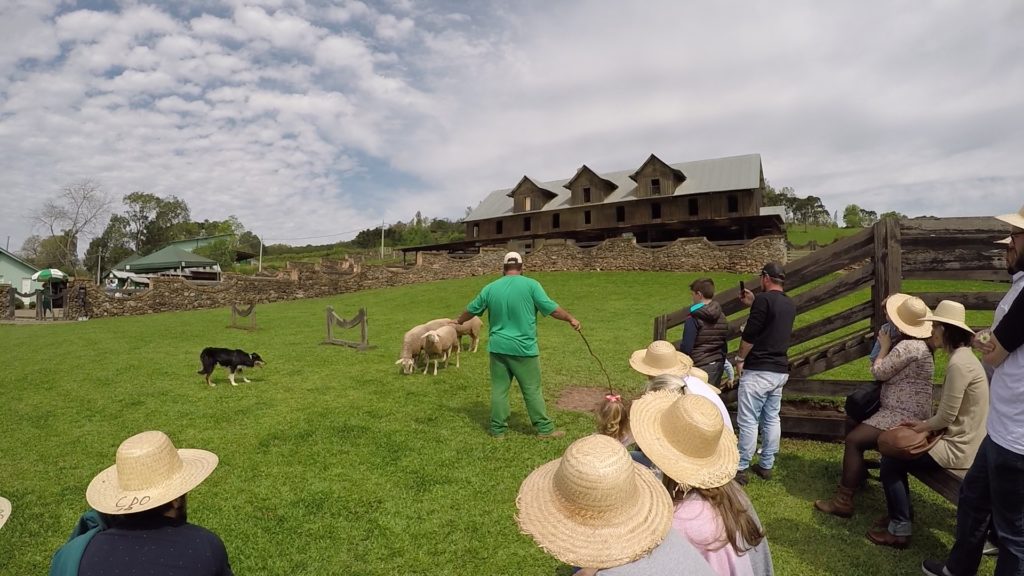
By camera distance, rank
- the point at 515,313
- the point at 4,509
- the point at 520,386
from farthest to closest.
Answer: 1. the point at 520,386
2. the point at 515,313
3. the point at 4,509

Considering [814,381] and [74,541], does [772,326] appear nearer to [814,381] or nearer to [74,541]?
[814,381]

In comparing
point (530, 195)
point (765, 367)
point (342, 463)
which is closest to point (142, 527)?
point (342, 463)

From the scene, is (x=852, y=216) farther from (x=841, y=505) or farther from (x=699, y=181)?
(x=841, y=505)

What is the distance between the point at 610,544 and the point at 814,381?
5.62 metres

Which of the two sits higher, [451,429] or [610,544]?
[610,544]

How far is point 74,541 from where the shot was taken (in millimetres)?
2234

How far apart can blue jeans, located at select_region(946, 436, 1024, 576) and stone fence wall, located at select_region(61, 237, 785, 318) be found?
2662 centimetres

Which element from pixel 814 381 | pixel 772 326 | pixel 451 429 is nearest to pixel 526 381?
pixel 451 429

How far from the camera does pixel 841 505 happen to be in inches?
180

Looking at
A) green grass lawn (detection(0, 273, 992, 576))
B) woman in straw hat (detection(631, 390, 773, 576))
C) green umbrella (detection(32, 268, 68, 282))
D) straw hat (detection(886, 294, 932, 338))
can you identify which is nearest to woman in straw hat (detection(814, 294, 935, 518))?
straw hat (detection(886, 294, 932, 338))

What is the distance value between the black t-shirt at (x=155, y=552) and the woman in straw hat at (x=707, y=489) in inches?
88.3

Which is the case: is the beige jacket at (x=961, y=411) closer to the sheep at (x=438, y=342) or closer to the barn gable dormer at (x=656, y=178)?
the sheep at (x=438, y=342)

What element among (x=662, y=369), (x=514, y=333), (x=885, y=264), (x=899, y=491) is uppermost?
(x=885, y=264)

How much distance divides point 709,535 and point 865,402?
325 cm
